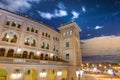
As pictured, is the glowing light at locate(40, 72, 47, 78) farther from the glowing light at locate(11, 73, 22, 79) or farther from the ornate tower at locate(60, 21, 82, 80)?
the ornate tower at locate(60, 21, 82, 80)

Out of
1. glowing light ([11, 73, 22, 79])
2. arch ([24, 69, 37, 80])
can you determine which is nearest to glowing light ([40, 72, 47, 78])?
arch ([24, 69, 37, 80])

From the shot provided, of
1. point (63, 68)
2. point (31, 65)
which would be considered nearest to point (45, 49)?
point (63, 68)

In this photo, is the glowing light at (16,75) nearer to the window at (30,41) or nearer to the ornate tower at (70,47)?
the window at (30,41)

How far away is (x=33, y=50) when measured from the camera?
23453 millimetres

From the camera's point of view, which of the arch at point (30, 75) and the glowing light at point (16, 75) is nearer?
the glowing light at point (16, 75)

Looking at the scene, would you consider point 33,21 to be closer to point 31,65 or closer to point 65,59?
point 31,65

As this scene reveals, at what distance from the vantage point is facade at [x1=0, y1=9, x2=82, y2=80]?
53.3 feet

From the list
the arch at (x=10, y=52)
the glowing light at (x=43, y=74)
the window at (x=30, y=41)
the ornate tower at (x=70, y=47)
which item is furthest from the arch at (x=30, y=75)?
the ornate tower at (x=70, y=47)

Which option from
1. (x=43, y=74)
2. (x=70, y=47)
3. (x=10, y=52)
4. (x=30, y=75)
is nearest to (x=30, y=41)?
(x=10, y=52)

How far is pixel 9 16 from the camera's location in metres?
20.2

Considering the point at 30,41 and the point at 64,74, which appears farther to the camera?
the point at 64,74

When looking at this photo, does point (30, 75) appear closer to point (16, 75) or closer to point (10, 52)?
point (10, 52)

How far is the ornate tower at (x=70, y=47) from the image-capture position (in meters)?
27.7

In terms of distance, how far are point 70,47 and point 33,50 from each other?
38.5 ft
